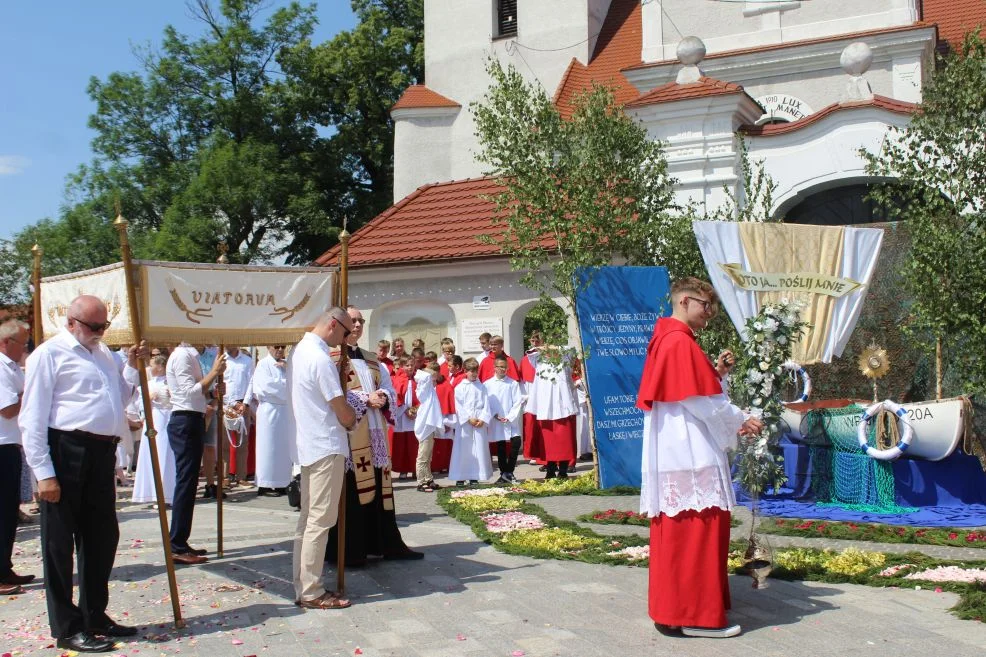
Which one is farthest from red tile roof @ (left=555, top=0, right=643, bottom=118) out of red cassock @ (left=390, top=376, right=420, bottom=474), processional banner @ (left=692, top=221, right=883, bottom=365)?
processional banner @ (left=692, top=221, right=883, bottom=365)

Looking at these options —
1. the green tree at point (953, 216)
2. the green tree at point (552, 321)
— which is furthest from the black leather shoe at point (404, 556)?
the green tree at point (552, 321)

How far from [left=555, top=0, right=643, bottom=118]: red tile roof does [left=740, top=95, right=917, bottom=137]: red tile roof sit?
404 inches

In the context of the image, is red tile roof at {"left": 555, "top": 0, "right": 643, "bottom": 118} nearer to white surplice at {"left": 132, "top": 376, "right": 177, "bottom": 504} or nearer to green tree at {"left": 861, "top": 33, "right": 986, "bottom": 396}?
green tree at {"left": 861, "top": 33, "right": 986, "bottom": 396}

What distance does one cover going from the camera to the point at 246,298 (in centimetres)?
743

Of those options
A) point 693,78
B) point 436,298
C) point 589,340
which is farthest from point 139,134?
point 589,340

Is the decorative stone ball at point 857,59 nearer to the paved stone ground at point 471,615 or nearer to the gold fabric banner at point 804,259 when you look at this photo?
the gold fabric banner at point 804,259

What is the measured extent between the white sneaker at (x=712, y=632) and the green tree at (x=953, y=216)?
4.47 metres

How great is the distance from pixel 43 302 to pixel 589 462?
36.6 feet

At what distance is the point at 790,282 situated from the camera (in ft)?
40.2

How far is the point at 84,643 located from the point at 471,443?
8416mm

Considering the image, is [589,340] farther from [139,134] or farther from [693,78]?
[139,134]

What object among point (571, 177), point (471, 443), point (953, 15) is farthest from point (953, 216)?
point (953, 15)

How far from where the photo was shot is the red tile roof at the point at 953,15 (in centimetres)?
2366

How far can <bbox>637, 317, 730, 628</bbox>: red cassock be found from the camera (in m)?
6.05
